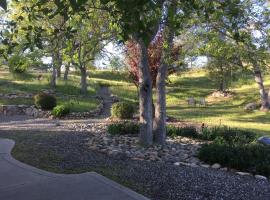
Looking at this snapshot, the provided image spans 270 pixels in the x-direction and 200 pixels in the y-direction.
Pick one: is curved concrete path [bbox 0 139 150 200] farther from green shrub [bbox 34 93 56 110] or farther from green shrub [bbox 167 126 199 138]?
green shrub [bbox 34 93 56 110]

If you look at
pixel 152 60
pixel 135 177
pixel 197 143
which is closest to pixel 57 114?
pixel 152 60

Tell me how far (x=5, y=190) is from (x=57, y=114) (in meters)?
15.2

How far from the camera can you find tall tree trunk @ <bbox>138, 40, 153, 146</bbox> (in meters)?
12.0

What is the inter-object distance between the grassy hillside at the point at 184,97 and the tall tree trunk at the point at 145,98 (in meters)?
8.50

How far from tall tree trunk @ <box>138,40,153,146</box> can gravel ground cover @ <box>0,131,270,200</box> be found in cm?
180

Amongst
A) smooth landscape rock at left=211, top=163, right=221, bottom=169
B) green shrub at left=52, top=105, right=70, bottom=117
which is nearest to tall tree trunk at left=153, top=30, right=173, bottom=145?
smooth landscape rock at left=211, top=163, right=221, bottom=169

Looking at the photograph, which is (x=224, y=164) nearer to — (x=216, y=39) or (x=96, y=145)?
(x=96, y=145)

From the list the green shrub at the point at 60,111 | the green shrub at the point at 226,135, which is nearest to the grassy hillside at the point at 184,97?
the green shrub at the point at 60,111

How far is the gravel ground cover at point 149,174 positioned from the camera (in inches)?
261

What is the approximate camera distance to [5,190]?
6.59 metres

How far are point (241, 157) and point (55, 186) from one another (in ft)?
16.0

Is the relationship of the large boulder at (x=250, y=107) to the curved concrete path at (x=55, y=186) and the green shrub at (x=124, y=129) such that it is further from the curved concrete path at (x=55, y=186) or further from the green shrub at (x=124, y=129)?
the curved concrete path at (x=55, y=186)

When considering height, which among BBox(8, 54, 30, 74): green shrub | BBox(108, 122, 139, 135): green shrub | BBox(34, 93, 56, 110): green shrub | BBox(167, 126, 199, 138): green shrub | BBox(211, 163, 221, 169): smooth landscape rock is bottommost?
BBox(211, 163, 221, 169): smooth landscape rock

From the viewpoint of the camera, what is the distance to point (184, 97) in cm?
3944
